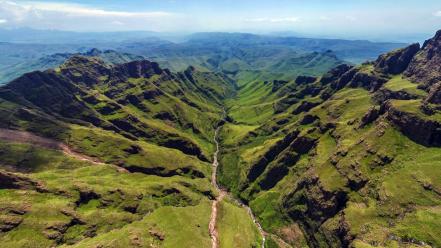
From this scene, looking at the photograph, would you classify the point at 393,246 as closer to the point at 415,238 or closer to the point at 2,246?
the point at 415,238

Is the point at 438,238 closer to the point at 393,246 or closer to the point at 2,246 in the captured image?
the point at 393,246

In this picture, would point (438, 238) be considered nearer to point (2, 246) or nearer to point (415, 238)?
point (415, 238)

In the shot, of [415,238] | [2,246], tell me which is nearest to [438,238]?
[415,238]

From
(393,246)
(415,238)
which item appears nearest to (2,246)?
(393,246)

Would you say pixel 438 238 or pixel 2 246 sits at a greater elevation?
pixel 438 238

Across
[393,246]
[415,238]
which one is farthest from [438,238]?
[393,246]
